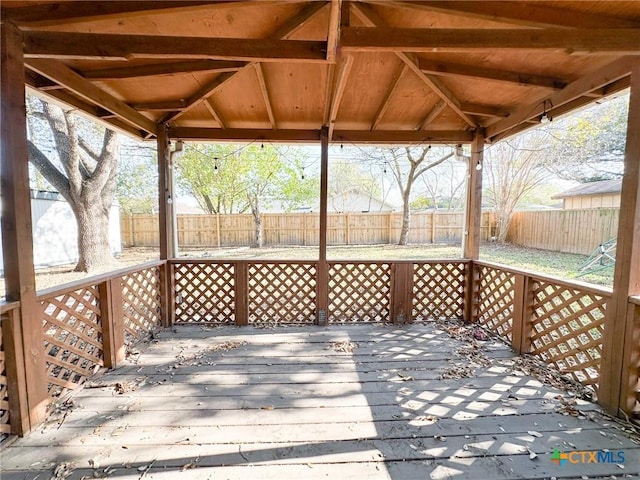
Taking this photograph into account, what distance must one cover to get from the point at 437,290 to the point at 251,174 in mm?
7741

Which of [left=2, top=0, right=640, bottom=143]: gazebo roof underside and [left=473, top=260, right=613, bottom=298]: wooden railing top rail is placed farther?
[left=473, top=260, right=613, bottom=298]: wooden railing top rail

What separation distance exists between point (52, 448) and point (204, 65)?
112 inches

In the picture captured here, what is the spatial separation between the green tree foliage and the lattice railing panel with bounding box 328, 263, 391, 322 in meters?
5.80

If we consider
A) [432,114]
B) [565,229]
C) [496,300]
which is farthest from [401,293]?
[565,229]

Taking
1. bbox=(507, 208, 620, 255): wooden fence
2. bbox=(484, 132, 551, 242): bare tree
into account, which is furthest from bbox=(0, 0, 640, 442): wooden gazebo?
bbox=(484, 132, 551, 242): bare tree

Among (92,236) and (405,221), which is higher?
(405,221)

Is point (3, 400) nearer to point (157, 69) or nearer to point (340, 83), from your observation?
point (157, 69)

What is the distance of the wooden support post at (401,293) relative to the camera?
3.80 metres

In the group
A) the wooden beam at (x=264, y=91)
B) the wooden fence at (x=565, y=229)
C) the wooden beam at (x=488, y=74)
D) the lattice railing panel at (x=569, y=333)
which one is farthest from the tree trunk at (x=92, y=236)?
the wooden fence at (x=565, y=229)

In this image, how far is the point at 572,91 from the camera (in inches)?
97.7

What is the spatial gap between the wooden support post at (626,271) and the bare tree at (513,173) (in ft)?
30.3

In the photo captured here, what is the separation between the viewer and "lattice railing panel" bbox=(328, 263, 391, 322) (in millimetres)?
3826

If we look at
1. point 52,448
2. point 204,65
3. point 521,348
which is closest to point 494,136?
point 521,348

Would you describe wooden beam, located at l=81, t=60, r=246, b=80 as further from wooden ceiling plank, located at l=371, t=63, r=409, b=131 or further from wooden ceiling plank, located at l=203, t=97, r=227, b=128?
wooden ceiling plank, located at l=371, t=63, r=409, b=131
